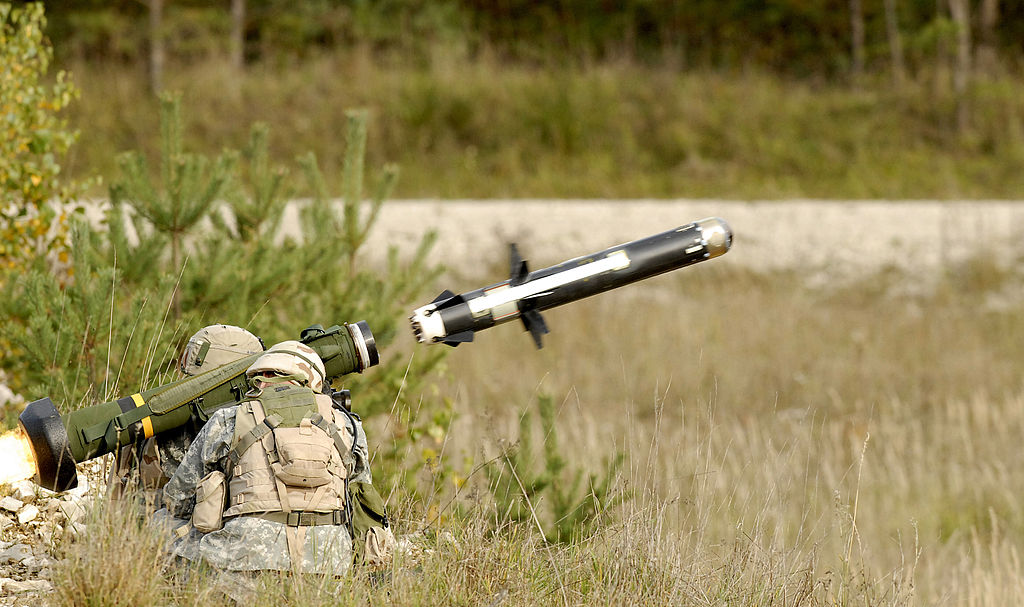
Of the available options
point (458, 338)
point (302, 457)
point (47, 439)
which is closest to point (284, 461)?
point (302, 457)

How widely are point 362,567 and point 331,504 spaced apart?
0.29m

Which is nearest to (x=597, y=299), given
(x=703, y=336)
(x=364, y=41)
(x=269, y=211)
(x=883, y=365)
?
(x=703, y=336)

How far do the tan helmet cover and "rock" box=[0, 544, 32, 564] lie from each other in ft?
3.09

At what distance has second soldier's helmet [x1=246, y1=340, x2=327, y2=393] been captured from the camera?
129 inches

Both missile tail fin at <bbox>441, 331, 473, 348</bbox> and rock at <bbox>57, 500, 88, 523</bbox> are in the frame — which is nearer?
missile tail fin at <bbox>441, 331, 473, 348</bbox>

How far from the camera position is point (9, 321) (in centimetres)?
540

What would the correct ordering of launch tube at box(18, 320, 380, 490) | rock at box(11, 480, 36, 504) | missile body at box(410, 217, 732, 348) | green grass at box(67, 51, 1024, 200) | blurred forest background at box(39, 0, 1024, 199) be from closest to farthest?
launch tube at box(18, 320, 380, 490), missile body at box(410, 217, 732, 348), rock at box(11, 480, 36, 504), green grass at box(67, 51, 1024, 200), blurred forest background at box(39, 0, 1024, 199)

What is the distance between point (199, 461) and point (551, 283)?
139 centimetres

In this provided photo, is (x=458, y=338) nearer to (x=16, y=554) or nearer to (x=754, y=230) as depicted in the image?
(x=16, y=554)

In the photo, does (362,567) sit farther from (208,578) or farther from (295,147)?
(295,147)

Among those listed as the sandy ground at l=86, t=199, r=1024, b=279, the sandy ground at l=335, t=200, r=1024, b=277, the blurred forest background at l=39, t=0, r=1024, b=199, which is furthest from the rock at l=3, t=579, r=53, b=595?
the blurred forest background at l=39, t=0, r=1024, b=199

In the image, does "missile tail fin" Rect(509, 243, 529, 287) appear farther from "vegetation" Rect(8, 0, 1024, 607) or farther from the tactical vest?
the tactical vest

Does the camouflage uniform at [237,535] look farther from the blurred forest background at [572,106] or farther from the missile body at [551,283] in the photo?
the blurred forest background at [572,106]

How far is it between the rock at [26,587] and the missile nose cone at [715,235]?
8.53 ft
